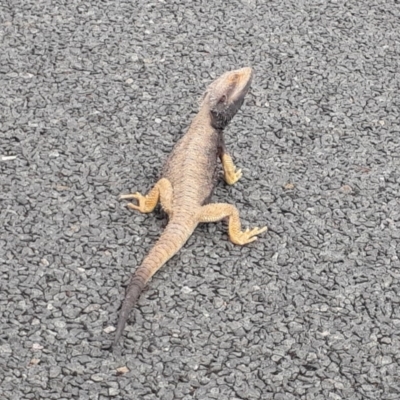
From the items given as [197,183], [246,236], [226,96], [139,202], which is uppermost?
[226,96]

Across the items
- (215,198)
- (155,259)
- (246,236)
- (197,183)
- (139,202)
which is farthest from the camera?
(215,198)

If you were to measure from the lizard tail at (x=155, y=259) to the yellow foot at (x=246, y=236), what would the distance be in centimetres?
28

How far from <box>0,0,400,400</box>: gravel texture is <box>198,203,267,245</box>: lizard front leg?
6cm

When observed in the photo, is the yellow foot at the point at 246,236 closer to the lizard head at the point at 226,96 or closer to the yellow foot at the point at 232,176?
the yellow foot at the point at 232,176

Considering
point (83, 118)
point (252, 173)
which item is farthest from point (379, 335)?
point (83, 118)

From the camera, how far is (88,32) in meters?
7.52

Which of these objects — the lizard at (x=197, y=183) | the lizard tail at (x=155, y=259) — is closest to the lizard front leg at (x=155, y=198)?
the lizard at (x=197, y=183)

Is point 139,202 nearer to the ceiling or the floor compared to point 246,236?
nearer to the floor

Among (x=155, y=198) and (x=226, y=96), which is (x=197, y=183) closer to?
(x=155, y=198)

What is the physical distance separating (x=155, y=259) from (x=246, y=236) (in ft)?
2.31

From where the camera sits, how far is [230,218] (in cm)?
548

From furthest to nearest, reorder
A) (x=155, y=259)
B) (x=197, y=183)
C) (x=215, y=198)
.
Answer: (x=215, y=198), (x=197, y=183), (x=155, y=259)

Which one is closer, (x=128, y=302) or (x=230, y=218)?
(x=128, y=302)

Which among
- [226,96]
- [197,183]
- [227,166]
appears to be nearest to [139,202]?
[197,183]
